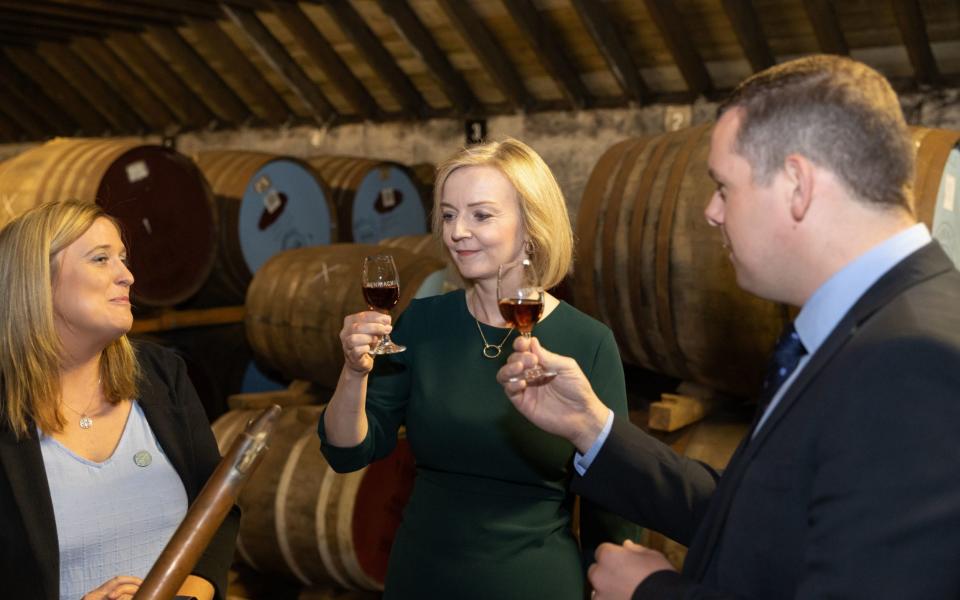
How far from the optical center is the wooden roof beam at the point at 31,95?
39.6 ft

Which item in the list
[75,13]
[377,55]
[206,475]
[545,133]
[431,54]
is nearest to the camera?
[206,475]

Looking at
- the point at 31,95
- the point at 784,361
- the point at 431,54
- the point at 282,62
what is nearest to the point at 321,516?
the point at 784,361

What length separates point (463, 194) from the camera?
2.16 m

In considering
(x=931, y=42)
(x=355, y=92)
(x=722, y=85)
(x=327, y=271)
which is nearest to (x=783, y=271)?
(x=327, y=271)

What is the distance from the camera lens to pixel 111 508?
6.72 feet

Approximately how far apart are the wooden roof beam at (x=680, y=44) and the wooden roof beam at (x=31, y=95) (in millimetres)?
8900

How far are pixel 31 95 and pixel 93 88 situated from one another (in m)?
1.17

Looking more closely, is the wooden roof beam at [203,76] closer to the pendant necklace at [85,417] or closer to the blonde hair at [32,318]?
the blonde hair at [32,318]

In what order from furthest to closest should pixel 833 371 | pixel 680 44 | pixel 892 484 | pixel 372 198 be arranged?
pixel 372 198
pixel 680 44
pixel 833 371
pixel 892 484

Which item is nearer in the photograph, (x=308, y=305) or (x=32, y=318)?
(x=32, y=318)

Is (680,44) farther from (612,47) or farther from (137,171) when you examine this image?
(137,171)

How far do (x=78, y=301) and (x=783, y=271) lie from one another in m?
1.60

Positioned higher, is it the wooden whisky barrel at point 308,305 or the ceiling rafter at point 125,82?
the ceiling rafter at point 125,82

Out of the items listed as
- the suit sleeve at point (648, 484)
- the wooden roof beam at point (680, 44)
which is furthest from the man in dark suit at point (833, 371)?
the wooden roof beam at point (680, 44)
